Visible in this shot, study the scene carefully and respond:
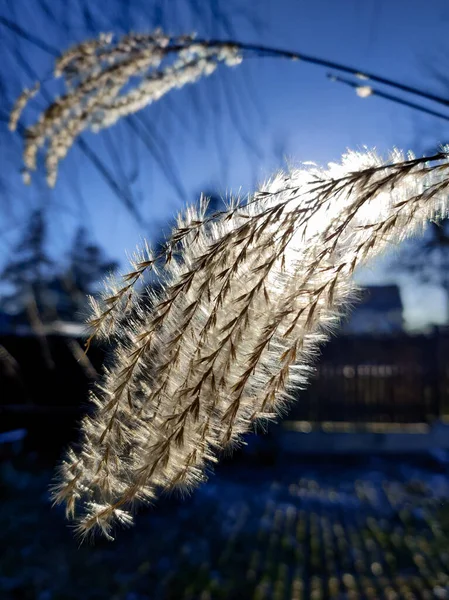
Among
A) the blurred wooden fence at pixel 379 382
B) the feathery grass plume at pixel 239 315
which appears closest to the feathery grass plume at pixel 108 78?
the feathery grass plume at pixel 239 315

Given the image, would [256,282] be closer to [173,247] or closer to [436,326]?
[173,247]

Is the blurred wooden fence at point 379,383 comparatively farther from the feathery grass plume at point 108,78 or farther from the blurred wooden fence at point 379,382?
the feathery grass plume at point 108,78

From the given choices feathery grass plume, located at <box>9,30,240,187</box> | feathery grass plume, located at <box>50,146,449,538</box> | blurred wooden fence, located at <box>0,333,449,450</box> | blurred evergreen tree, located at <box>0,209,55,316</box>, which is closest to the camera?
feathery grass plume, located at <box>50,146,449,538</box>

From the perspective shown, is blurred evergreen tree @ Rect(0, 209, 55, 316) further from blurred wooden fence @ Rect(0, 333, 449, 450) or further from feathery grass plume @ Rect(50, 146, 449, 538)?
blurred wooden fence @ Rect(0, 333, 449, 450)

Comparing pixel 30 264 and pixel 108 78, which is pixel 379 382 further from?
pixel 108 78

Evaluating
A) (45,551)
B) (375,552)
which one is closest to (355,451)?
(375,552)

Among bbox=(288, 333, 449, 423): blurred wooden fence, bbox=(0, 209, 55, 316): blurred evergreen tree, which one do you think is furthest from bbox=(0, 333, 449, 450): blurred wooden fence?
bbox=(0, 209, 55, 316): blurred evergreen tree

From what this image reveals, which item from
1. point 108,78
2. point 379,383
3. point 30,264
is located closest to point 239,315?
point 108,78
